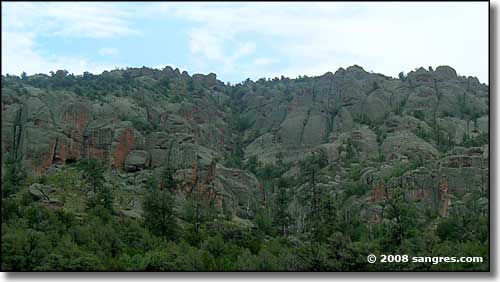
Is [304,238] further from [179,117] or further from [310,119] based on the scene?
[310,119]

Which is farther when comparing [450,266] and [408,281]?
[450,266]

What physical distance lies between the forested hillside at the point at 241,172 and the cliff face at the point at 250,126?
7.6 inches

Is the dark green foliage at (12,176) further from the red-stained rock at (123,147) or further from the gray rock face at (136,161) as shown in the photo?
the gray rock face at (136,161)

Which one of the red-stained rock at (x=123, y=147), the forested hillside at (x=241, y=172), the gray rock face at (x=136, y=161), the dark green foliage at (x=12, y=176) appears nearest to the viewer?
the forested hillside at (x=241, y=172)

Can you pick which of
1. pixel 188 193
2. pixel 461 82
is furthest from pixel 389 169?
pixel 461 82

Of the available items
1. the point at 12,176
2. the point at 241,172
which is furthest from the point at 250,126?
the point at 12,176

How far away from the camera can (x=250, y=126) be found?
84.8 meters

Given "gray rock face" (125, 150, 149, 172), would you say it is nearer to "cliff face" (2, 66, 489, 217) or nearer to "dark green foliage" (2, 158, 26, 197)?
"cliff face" (2, 66, 489, 217)

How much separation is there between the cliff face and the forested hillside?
19cm

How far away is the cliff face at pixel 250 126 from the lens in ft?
166

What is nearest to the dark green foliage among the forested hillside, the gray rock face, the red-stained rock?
the forested hillside

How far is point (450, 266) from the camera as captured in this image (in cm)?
2044

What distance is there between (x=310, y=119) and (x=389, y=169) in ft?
79.4

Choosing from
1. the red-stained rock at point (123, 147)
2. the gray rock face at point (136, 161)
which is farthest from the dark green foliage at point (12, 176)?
the gray rock face at point (136, 161)
